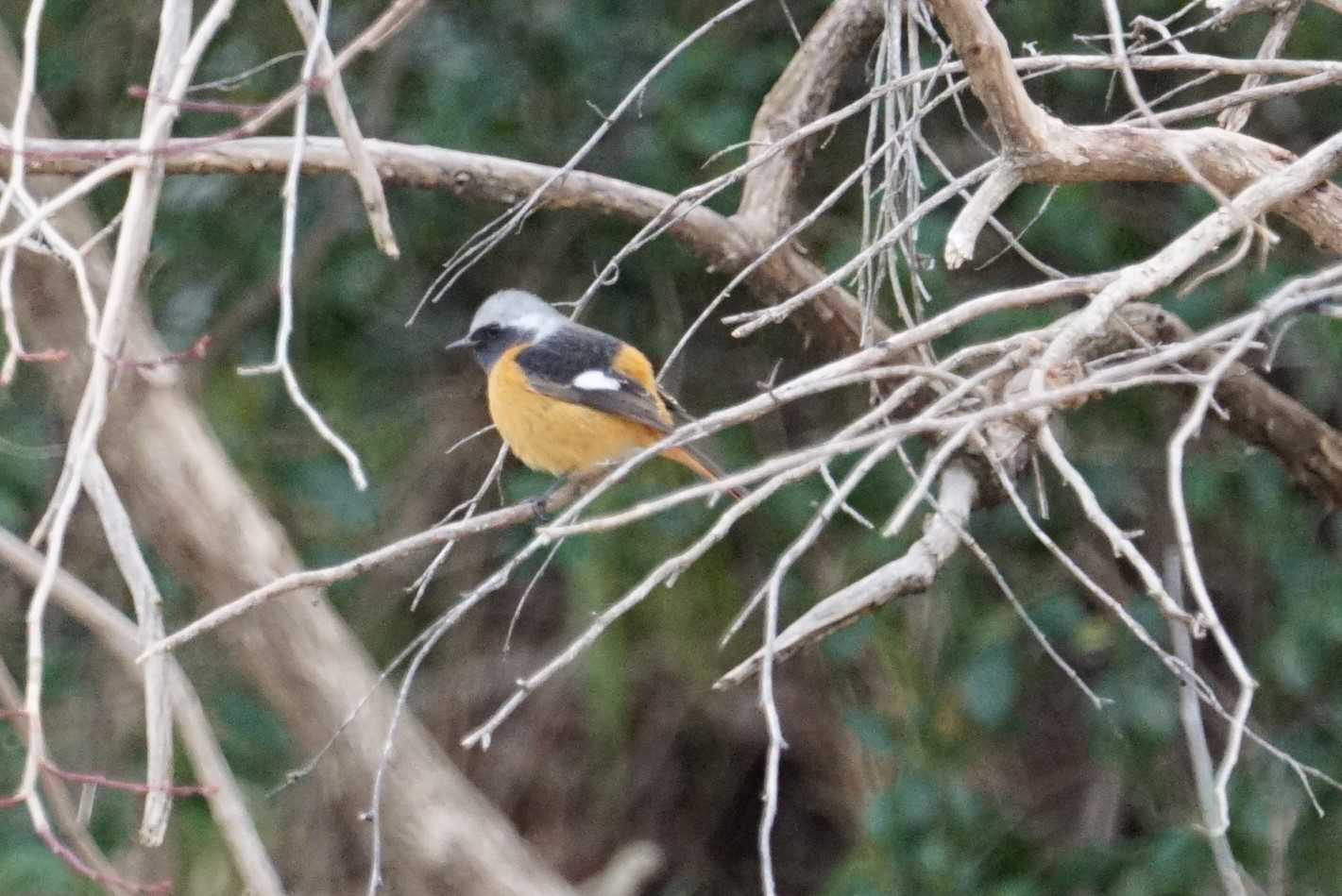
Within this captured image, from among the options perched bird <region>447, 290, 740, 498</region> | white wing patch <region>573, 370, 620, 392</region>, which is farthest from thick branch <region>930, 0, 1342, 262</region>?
white wing patch <region>573, 370, 620, 392</region>

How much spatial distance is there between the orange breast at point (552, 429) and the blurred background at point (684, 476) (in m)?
0.14

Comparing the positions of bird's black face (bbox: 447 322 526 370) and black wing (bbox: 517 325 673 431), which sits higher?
bird's black face (bbox: 447 322 526 370)

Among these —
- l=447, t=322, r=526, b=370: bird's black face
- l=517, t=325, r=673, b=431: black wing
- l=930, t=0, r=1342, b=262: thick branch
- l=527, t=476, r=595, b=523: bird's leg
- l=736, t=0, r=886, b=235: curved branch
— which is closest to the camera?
l=930, t=0, r=1342, b=262: thick branch

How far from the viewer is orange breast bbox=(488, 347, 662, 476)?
15.1 ft

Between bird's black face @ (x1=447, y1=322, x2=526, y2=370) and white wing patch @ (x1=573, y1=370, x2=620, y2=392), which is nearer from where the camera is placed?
white wing patch @ (x1=573, y1=370, x2=620, y2=392)

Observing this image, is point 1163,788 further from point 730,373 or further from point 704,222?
point 704,222

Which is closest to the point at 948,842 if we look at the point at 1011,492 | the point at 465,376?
the point at 465,376

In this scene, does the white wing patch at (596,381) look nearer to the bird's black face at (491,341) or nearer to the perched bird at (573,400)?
the perched bird at (573,400)

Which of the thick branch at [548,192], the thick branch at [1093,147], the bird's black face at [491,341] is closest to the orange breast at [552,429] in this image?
the bird's black face at [491,341]

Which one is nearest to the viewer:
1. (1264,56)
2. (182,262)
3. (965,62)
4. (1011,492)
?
(1011,492)

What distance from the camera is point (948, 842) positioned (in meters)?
4.65

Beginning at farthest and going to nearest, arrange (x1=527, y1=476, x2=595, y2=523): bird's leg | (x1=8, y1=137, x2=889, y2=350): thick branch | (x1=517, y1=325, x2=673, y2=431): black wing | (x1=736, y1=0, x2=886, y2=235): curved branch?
(x1=517, y1=325, x2=673, y2=431): black wing, (x1=736, y1=0, x2=886, y2=235): curved branch, (x1=527, y1=476, x2=595, y2=523): bird's leg, (x1=8, y1=137, x2=889, y2=350): thick branch

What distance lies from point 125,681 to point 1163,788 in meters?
3.09

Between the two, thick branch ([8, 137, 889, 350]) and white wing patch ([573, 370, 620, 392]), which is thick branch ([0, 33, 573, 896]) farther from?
white wing patch ([573, 370, 620, 392])
